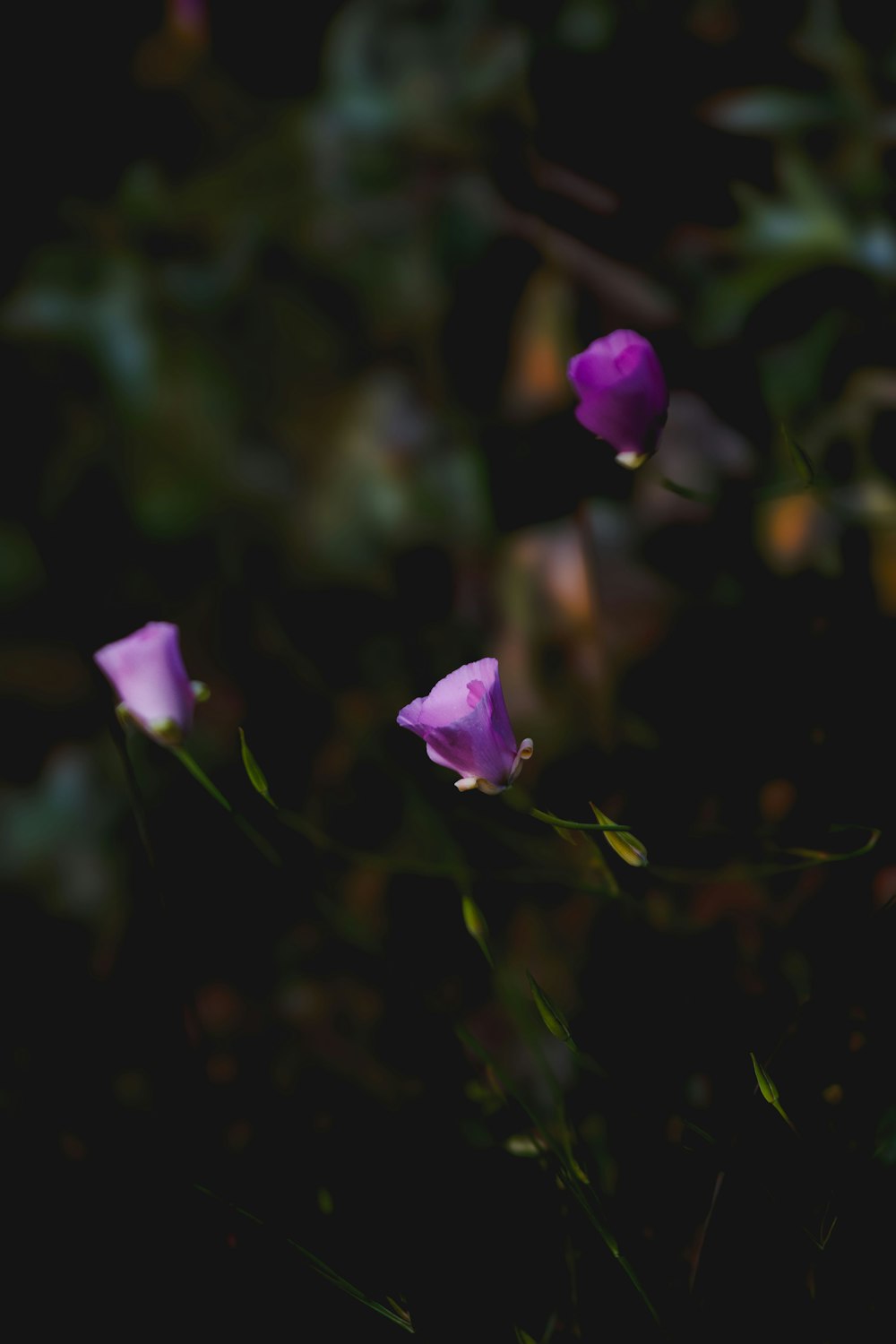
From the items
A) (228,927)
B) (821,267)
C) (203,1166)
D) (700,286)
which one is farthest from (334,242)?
(203,1166)

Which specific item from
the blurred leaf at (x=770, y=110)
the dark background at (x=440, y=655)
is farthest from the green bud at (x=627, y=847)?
the blurred leaf at (x=770, y=110)

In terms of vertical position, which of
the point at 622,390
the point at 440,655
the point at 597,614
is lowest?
the point at 440,655

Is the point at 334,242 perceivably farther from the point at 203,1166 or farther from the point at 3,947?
the point at 203,1166

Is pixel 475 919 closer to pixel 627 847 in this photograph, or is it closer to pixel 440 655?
pixel 627 847

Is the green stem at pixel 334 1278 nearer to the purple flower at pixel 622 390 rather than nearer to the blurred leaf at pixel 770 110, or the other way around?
the purple flower at pixel 622 390

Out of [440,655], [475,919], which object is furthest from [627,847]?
[440,655]
